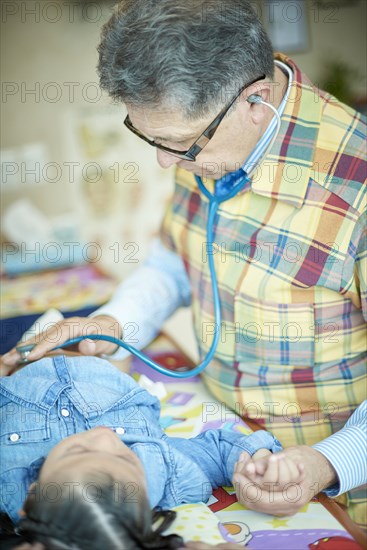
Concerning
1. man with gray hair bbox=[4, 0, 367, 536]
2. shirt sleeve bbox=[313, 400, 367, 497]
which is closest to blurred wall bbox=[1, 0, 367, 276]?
man with gray hair bbox=[4, 0, 367, 536]

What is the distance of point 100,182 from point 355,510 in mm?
3238

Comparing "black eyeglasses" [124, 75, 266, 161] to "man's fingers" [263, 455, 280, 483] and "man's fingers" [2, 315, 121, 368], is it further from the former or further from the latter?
"man's fingers" [263, 455, 280, 483]

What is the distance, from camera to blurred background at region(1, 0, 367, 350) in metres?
4.22

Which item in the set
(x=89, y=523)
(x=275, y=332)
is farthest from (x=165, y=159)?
(x=89, y=523)

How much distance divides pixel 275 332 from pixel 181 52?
708mm

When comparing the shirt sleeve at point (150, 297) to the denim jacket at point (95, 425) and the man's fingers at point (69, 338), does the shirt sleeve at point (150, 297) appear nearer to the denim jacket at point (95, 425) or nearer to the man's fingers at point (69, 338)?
the man's fingers at point (69, 338)

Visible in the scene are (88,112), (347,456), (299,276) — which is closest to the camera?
(347,456)

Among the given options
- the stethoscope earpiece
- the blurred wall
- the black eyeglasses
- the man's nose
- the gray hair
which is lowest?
the blurred wall

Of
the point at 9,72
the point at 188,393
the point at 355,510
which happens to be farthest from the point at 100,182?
the point at 355,510

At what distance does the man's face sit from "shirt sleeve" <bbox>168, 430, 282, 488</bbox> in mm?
631

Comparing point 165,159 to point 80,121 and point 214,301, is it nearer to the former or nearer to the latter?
point 214,301

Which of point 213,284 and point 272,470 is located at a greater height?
point 213,284

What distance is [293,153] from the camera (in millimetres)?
1635

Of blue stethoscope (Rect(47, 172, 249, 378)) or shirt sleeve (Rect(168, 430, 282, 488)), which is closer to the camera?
shirt sleeve (Rect(168, 430, 282, 488))
